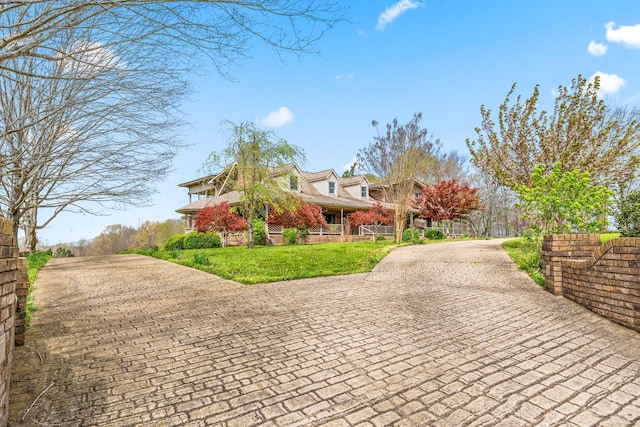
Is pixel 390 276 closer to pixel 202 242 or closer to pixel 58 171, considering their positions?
pixel 58 171

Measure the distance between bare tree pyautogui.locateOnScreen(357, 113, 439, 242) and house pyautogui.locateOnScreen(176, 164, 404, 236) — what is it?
4962 millimetres

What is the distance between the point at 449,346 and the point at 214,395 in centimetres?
253

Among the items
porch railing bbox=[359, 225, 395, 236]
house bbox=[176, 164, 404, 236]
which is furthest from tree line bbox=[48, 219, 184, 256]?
porch railing bbox=[359, 225, 395, 236]

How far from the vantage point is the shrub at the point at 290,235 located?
20.2 metres

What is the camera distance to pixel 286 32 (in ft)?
10.1

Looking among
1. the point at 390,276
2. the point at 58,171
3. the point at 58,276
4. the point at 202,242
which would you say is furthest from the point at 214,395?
the point at 202,242

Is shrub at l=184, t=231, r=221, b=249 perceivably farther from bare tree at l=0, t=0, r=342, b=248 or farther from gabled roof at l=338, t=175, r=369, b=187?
gabled roof at l=338, t=175, r=369, b=187

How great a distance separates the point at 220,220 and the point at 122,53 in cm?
1378

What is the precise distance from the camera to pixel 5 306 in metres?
2.24

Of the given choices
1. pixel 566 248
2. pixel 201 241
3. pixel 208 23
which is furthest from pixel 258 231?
pixel 208 23

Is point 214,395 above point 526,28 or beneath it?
beneath

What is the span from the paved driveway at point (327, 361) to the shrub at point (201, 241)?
13254 mm

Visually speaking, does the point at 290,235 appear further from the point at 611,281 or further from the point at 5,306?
the point at 5,306

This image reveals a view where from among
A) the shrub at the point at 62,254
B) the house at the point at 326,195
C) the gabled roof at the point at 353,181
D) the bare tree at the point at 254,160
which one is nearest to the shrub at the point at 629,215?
the bare tree at the point at 254,160
